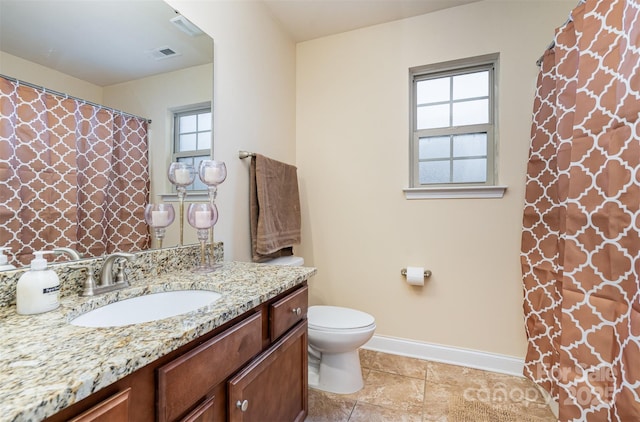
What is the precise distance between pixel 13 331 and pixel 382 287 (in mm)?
1916

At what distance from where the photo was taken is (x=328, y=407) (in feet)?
5.07

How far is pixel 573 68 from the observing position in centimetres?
132

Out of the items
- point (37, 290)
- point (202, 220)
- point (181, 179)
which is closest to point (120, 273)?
point (37, 290)

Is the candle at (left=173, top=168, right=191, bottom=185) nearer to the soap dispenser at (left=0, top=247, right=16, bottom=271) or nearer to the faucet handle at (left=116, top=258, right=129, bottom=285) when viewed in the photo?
the faucet handle at (left=116, top=258, right=129, bottom=285)

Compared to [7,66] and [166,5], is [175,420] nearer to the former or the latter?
[7,66]

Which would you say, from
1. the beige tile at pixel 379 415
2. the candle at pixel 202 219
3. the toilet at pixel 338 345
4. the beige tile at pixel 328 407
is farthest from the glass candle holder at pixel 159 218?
the beige tile at pixel 379 415

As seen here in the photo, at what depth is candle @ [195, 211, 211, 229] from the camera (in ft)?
4.30

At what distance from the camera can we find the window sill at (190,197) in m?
1.28

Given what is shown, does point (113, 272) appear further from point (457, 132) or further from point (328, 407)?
point (457, 132)

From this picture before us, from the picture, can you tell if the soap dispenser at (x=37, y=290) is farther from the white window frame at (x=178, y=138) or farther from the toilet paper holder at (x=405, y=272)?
the toilet paper holder at (x=405, y=272)

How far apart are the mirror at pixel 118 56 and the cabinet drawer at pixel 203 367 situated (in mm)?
743

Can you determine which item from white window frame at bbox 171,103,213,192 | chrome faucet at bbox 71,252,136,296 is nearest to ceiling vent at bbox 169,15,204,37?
white window frame at bbox 171,103,213,192

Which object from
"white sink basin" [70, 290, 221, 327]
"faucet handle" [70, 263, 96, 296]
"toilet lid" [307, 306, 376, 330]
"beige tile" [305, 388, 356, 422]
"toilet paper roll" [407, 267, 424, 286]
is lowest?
"beige tile" [305, 388, 356, 422]

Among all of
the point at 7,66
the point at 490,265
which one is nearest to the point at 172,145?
the point at 7,66
